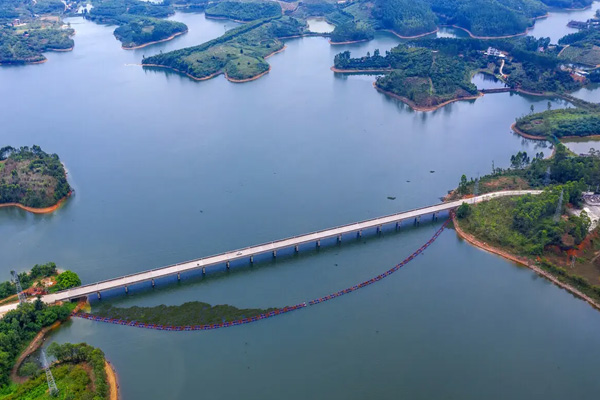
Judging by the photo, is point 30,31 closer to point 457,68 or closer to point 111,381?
point 457,68

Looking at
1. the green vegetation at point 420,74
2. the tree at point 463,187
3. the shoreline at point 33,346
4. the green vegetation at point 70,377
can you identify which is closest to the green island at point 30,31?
the green vegetation at point 420,74

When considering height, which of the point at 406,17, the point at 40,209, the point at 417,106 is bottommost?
the point at 40,209

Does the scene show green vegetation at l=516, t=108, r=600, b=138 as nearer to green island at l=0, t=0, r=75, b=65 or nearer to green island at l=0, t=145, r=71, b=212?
green island at l=0, t=145, r=71, b=212

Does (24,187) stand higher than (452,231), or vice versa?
(24,187)

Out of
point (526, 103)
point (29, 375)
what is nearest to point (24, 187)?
point (29, 375)

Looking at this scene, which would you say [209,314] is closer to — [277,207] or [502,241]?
[277,207]

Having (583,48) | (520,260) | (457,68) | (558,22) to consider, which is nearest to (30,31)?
(457,68)
